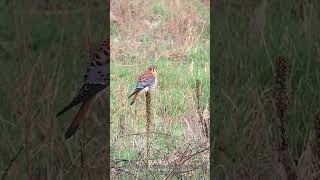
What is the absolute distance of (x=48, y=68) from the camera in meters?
1.97

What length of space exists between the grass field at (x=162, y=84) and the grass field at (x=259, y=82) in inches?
2.5

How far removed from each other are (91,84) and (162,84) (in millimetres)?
211

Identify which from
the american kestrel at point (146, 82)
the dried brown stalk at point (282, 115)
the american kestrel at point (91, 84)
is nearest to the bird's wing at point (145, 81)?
the american kestrel at point (146, 82)

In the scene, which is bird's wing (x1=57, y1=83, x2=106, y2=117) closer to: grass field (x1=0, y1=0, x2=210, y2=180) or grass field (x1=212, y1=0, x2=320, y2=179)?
grass field (x1=0, y1=0, x2=210, y2=180)

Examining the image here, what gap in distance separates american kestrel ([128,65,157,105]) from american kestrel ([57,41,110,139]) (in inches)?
3.9

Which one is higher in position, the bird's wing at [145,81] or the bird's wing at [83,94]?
the bird's wing at [145,81]

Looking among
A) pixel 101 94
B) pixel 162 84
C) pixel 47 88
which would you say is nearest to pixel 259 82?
pixel 162 84

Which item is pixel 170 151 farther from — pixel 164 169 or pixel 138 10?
pixel 138 10

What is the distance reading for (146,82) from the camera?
203 cm

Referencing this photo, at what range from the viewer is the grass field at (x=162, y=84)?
6.58ft

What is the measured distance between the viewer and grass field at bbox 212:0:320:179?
1.97 meters

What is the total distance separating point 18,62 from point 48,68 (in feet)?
0.28

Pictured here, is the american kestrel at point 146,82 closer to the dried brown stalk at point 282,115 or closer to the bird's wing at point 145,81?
the bird's wing at point 145,81

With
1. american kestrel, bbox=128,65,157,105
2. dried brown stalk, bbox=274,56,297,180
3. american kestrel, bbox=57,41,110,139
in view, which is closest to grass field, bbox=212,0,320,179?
dried brown stalk, bbox=274,56,297,180
